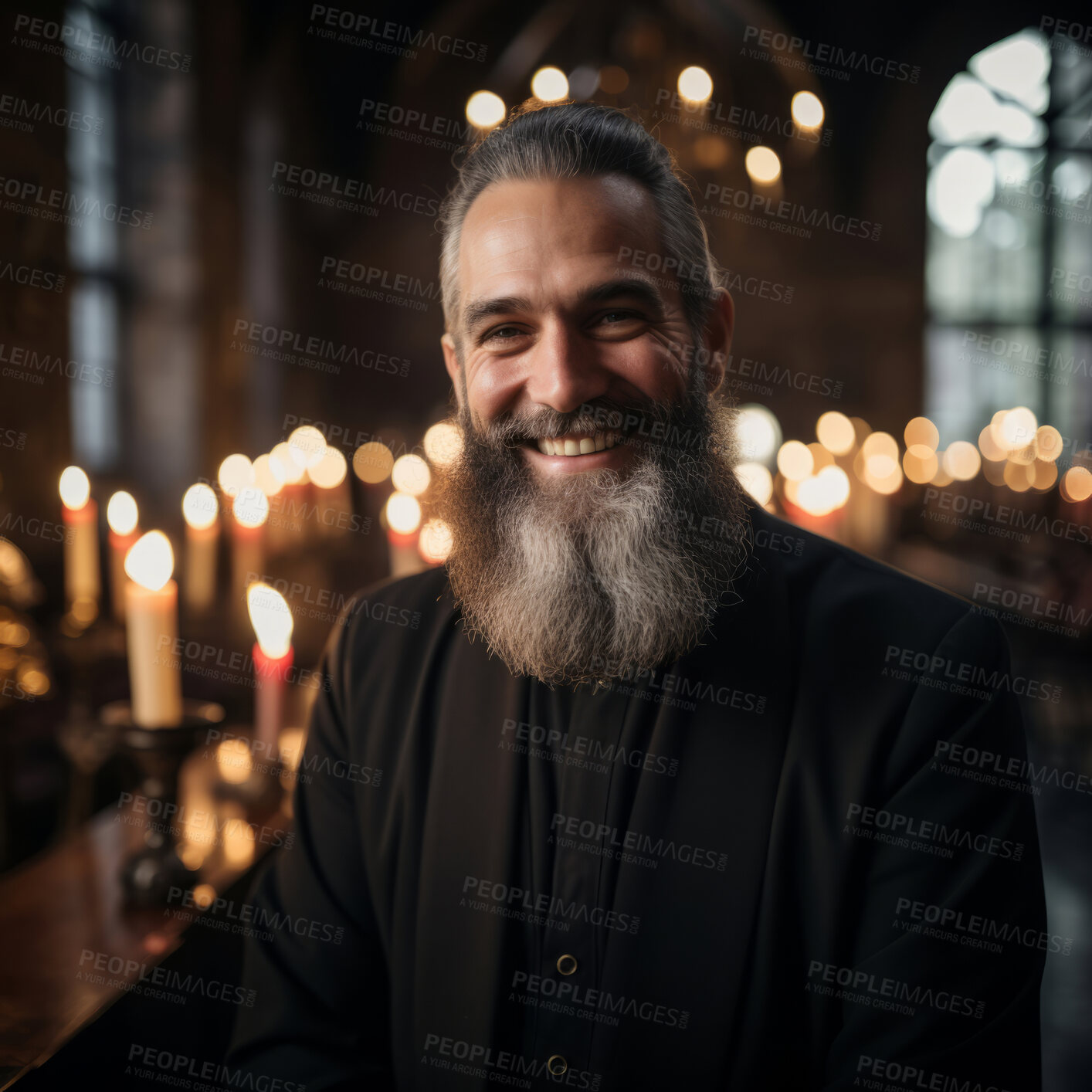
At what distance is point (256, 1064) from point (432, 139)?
14064mm

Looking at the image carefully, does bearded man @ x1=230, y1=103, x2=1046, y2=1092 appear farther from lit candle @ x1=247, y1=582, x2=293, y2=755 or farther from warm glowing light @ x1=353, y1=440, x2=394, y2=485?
warm glowing light @ x1=353, y1=440, x2=394, y2=485

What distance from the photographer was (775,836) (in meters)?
1.54

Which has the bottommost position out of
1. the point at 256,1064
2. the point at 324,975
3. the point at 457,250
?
the point at 256,1064

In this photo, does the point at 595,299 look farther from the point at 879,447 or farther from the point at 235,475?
the point at 879,447

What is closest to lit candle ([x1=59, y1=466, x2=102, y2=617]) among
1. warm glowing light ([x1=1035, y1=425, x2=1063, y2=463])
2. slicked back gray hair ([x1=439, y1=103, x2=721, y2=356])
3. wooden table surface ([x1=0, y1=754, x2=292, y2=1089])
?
wooden table surface ([x1=0, y1=754, x2=292, y2=1089])

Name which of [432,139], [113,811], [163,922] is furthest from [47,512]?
[432,139]

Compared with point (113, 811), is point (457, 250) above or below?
above

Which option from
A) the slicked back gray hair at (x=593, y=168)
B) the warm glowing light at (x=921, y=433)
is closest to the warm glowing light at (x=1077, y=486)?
the warm glowing light at (x=921, y=433)

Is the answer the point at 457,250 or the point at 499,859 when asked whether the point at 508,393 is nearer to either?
the point at 457,250

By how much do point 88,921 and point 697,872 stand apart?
1322 mm

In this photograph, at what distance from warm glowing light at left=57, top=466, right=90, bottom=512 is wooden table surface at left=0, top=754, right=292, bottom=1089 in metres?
1.09

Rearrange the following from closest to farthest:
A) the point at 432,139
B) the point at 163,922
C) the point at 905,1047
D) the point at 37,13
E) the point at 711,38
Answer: the point at 905,1047 → the point at 163,922 → the point at 37,13 → the point at 711,38 → the point at 432,139

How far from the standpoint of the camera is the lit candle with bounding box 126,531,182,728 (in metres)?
1.97

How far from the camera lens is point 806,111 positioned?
14.5 ft
